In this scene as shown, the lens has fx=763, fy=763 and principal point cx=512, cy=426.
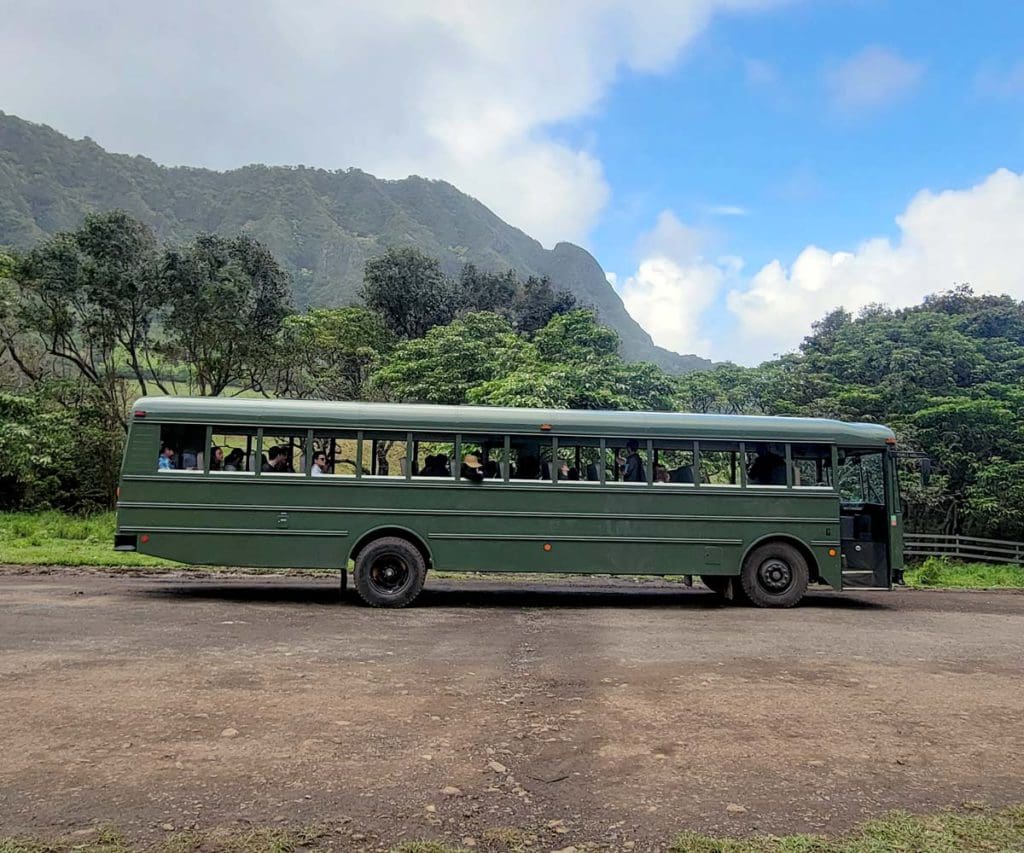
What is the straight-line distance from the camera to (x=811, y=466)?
10578 mm

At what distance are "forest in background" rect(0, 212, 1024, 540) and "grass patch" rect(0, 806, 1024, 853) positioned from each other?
1503cm

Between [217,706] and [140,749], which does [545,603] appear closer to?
[217,706]

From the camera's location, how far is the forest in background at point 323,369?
20.7 m

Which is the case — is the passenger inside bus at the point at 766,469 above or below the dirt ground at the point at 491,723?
above

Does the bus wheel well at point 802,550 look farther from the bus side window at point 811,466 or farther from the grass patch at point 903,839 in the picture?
the grass patch at point 903,839

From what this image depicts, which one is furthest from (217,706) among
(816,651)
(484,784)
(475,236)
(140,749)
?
(475,236)

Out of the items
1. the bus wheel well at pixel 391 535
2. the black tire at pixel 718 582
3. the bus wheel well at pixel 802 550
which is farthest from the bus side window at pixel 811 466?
the bus wheel well at pixel 391 535

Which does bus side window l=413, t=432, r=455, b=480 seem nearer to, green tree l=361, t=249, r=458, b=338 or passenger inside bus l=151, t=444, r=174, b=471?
passenger inside bus l=151, t=444, r=174, b=471

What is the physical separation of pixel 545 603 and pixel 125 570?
7.51 metres

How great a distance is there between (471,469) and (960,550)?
51.8ft

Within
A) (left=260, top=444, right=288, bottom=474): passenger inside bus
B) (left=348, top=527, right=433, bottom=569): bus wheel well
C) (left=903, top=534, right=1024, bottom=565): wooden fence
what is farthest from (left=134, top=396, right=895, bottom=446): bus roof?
(left=903, top=534, right=1024, bottom=565): wooden fence

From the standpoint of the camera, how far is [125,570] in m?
13.1

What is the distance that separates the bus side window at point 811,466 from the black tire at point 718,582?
1.67m

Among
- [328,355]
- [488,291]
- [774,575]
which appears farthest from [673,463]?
[488,291]
